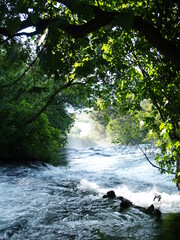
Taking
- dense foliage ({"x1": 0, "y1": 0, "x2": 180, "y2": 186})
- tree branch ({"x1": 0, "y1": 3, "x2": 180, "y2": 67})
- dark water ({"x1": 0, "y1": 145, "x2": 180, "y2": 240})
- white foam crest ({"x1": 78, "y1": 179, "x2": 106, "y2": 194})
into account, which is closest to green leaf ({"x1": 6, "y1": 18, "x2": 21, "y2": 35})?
dense foliage ({"x1": 0, "y1": 0, "x2": 180, "y2": 186})

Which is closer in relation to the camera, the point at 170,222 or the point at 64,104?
the point at 170,222

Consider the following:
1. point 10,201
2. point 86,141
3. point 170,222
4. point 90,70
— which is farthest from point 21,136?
point 86,141

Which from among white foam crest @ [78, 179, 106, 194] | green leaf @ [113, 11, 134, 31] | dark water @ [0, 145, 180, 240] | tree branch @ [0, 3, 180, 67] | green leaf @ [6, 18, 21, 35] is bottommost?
white foam crest @ [78, 179, 106, 194]

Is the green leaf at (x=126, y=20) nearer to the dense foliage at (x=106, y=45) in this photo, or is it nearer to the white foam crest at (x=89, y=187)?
the dense foliage at (x=106, y=45)

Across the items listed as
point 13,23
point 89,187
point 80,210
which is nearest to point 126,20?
point 13,23

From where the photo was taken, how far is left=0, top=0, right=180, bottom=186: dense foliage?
1.13 meters

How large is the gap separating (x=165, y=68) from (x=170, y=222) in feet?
11.6

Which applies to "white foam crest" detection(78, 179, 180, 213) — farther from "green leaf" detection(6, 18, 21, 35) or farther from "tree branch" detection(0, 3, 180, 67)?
"green leaf" detection(6, 18, 21, 35)

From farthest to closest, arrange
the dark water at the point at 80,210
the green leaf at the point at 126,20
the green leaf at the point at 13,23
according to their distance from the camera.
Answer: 1. the dark water at the point at 80,210
2. the green leaf at the point at 13,23
3. the green leaf at the point at 126,20

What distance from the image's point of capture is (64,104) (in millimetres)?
27656

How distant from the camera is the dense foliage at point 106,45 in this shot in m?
1.13

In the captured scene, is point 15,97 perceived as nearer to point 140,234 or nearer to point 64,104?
point 140,234

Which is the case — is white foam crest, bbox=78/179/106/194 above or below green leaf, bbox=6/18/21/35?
below

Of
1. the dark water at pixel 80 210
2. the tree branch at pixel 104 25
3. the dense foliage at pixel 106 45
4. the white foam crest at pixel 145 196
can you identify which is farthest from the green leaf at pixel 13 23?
the white foam crest at pixel 145 196
